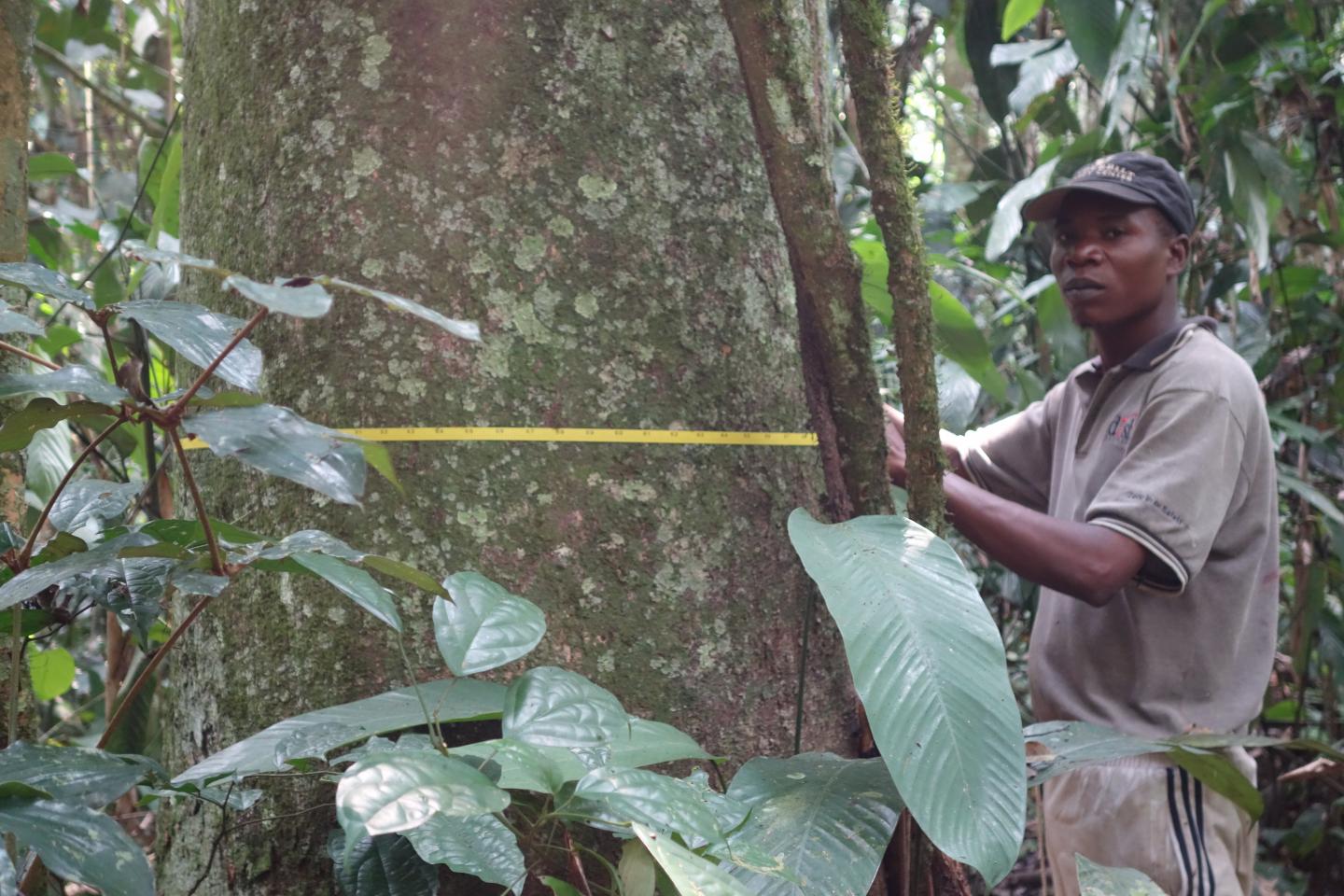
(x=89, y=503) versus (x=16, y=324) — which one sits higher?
(x=16, y=324)

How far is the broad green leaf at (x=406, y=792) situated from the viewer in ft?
1.72

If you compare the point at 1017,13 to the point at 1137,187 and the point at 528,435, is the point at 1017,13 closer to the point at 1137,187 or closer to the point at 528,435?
A: the point at 1137,187

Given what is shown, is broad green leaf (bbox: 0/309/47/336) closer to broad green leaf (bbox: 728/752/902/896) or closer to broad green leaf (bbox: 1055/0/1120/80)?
broad green leaf (bbox: 728/752/902/896)

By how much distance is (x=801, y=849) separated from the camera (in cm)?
77

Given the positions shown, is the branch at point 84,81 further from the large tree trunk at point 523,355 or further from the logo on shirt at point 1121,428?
the logo on shirt at point 1121,428

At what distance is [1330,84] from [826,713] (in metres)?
2.66

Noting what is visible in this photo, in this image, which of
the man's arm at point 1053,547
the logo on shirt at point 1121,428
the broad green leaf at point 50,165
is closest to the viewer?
the man's arm at point 1053,547

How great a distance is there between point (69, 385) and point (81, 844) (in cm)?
25

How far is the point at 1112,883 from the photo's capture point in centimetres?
88

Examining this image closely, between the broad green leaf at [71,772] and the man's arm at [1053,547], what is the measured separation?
1004 millimetres

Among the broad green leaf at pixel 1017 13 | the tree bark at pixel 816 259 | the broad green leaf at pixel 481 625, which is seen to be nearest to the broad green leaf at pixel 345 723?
the broad green leaf at pixel 481 625

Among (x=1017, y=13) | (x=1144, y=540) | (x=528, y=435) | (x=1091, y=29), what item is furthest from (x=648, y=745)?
(x=1017, y=13)

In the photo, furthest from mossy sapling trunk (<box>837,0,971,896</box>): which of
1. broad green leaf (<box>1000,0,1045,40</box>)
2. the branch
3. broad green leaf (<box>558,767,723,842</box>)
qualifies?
the branch

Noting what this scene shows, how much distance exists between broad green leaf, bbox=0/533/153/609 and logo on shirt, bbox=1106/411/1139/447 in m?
1.37
